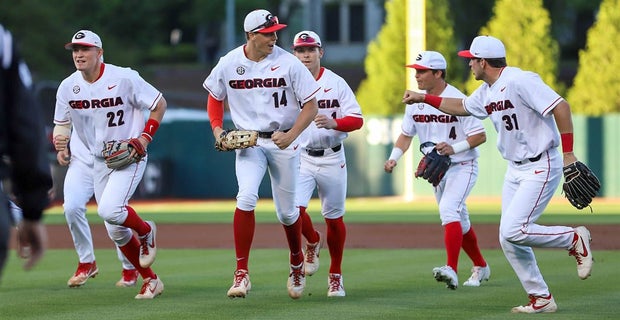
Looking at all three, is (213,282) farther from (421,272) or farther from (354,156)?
(354,156)

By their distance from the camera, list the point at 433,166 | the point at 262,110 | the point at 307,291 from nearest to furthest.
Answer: the point at 262,110
the point at 307,291
the point at 433,166

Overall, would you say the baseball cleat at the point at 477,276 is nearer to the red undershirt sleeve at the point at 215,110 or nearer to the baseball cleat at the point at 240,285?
the baseball cleat at the point at 240,285

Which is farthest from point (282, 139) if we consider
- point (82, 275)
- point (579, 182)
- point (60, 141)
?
point (82, 275)

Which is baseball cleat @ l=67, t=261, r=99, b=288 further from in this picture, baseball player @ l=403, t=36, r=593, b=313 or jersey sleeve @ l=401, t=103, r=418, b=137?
baseball player @ l=403, t=36, r=593, b=313

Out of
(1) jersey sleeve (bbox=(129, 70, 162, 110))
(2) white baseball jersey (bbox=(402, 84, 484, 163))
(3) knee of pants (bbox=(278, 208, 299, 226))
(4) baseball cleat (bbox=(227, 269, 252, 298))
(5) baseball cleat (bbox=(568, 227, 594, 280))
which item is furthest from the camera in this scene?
(2) white baseball jersey (bbox=(402, 84, 484, 163))

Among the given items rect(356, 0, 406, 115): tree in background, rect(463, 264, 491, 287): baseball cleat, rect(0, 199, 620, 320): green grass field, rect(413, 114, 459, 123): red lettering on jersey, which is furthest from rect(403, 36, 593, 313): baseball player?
rect(356, 0, 406, 115): tree in background

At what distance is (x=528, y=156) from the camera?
8.95 meters

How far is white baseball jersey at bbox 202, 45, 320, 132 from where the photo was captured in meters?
9.46

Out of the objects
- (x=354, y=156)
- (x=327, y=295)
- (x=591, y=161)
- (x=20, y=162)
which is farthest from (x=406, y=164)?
(x=20, y=162)

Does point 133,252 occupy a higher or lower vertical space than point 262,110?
lower

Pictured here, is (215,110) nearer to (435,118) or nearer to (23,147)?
(435,118)

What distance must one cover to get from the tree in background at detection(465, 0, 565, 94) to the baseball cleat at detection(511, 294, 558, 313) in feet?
76.2

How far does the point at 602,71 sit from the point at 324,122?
2239cm

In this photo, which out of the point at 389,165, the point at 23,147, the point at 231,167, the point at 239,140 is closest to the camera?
the point at 23,147
